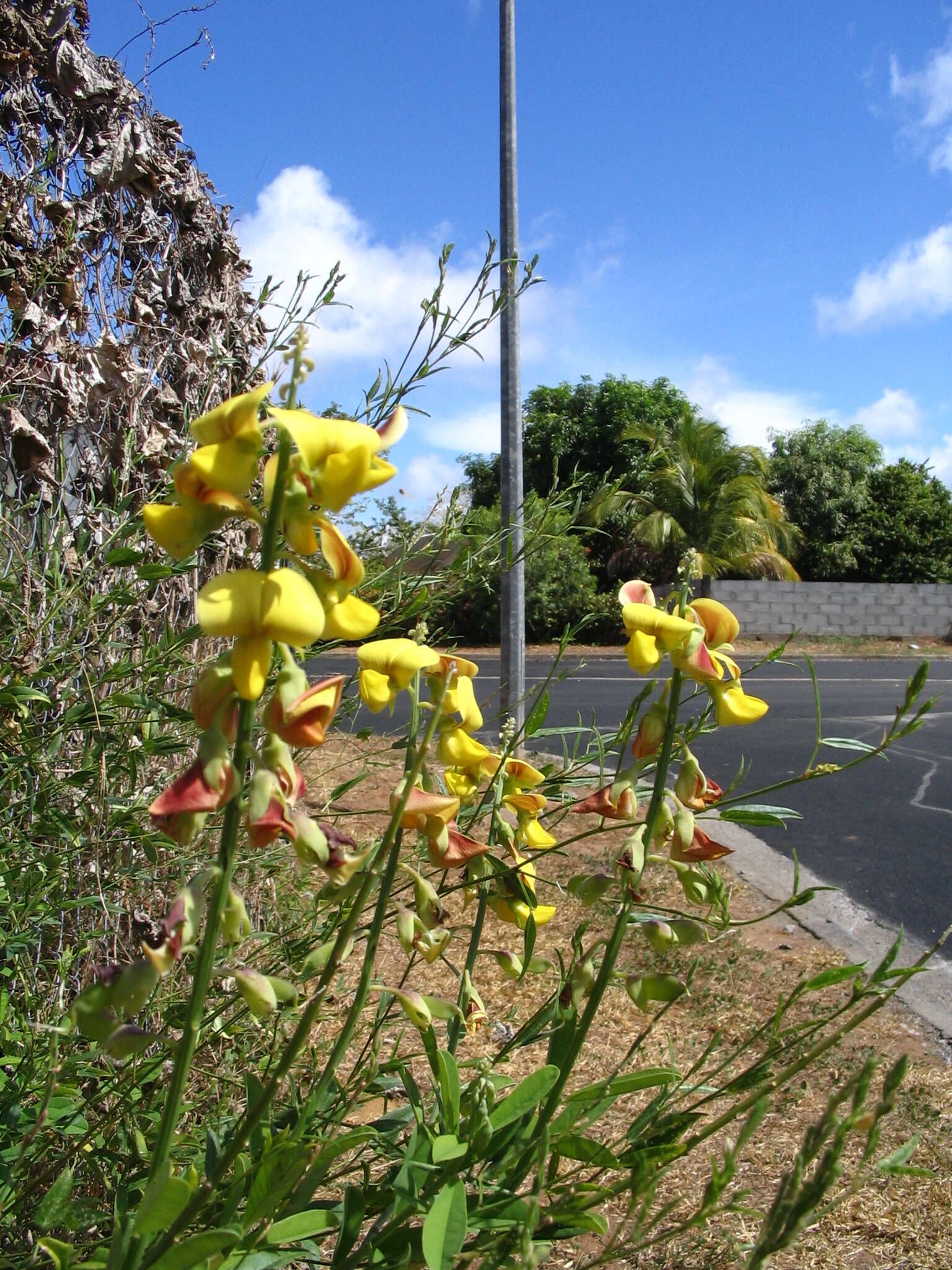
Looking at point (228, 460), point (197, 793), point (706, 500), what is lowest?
point (197, 793)

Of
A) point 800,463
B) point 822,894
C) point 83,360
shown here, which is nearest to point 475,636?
point 800,463

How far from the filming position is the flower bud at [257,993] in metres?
0.70

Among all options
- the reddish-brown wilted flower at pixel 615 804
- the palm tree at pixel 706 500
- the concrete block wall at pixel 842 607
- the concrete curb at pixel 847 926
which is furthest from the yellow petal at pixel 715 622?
the concrete block wall at pixel 842 607

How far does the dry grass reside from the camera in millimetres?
1843

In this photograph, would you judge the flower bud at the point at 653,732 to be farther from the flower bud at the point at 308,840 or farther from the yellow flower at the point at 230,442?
the yellow flower at the point at 230,442

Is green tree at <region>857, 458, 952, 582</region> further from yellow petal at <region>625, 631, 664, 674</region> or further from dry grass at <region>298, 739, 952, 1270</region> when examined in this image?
yellow petal at <region>625, 631, 664, 674</region>

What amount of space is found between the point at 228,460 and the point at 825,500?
2810cm

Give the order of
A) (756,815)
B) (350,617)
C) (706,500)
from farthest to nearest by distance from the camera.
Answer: (706,500), (756,815), (350,617)

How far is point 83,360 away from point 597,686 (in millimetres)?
11381

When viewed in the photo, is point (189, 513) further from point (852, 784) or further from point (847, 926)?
point (852, 784)

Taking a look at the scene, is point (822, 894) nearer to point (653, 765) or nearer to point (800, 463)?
point (653, 765)

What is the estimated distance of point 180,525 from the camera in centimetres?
71

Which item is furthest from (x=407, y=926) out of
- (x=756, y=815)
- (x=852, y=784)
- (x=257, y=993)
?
(x=852, y=784)

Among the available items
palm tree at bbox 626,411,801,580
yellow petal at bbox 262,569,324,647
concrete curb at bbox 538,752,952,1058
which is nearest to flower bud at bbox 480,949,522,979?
yellow petal at bbox 262,569,324,647
